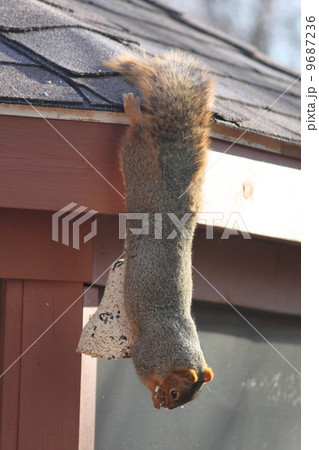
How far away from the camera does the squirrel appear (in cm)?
202

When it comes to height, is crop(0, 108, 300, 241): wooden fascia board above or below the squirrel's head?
above

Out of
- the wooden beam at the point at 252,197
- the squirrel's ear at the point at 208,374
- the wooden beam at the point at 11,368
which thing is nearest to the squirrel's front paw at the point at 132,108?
the wooden beam at the point at 252,197

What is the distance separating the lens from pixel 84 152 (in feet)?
6.52

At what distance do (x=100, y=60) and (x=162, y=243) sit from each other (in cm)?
58

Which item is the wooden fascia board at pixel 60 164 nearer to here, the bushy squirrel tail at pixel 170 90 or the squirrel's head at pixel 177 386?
the bushy squirrel tail at pixel 170 90

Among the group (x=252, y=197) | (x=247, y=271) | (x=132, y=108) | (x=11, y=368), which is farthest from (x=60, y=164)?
(x=247, y=271)

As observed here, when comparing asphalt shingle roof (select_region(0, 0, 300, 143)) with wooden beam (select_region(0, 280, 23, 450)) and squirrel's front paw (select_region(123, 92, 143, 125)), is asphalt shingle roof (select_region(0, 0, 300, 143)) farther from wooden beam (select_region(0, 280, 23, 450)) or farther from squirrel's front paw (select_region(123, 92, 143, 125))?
wooden beam (select_region(0, 280, 23, 450))

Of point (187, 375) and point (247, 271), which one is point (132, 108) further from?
point (247, 271)

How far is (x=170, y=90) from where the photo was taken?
7.05 feet

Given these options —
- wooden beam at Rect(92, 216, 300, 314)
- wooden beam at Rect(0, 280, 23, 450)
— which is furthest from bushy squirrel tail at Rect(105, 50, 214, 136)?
Result: wooden beam at Rect(0, 280, 23, 450)

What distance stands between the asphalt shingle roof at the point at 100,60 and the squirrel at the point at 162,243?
119 mm

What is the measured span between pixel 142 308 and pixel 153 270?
101 mm

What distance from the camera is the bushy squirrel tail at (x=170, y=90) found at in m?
2.10

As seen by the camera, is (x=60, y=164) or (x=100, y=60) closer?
(x=60, y=164)
